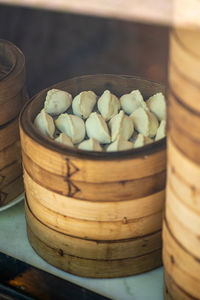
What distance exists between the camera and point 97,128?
4.29 feet

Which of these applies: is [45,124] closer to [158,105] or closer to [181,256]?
[158,105]

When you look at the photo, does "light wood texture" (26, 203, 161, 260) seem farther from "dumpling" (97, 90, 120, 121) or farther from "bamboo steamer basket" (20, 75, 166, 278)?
"dumpling" (97, 90, 120, 121)

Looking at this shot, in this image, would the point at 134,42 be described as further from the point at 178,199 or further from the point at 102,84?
→ the point at 178,199

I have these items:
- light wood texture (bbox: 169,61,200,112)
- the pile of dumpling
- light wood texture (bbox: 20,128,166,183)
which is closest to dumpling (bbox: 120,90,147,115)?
the pile of dumpling

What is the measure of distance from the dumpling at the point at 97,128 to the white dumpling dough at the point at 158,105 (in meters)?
0.14

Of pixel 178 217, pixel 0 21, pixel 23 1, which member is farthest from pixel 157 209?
pixel 0 21

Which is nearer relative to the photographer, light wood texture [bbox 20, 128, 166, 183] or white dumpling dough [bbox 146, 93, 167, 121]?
light wood texture [bbox 20, 128, 166, 183]

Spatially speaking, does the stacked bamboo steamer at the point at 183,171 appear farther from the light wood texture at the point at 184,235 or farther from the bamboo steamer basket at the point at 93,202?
the bamboo steamer basket at the point at 93,202

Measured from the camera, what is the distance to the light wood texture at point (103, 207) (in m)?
1.21

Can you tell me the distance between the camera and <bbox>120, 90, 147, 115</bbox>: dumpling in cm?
138

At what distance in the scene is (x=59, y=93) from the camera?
4.52ft

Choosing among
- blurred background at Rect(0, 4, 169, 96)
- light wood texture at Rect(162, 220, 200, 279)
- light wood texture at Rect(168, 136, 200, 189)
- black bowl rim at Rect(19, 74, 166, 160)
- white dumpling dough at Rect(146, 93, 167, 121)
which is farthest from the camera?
blurred background at Rect(0, 4, 169, 96)

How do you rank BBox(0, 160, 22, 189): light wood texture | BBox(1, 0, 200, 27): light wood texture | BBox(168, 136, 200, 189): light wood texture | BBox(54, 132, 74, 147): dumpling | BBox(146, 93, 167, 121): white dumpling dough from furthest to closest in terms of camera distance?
BBox(0, 160, 22, 189): light wood texture < BBox(146, 93, 167, 121): white dumpling dough < BBox(54, 132, 74, 147): dumpling < BBox(168, 136, 200, 189): light wood texture < BBox(1, 0, 200, 27): light wood texture

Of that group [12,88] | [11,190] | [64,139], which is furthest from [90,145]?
[11,190]
